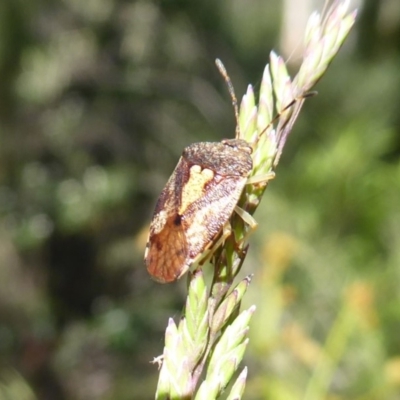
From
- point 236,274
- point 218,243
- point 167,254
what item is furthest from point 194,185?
point 236,274

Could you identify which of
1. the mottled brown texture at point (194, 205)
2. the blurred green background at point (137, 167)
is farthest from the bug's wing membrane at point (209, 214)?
the blurred green background at point (137, 167)

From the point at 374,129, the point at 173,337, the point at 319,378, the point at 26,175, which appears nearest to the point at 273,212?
the point at 374,129

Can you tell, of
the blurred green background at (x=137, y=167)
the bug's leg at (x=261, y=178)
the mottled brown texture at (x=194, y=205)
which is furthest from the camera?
the blurred green background at (x=137, y=167)

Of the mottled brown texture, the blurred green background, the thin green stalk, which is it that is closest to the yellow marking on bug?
the mottled brown texture

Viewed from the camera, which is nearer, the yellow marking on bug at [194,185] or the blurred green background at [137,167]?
the yellow marking on bug at [194,185]

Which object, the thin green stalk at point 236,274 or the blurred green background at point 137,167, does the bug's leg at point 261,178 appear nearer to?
the thin green stalk at point 236,274

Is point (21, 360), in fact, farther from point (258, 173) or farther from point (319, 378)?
point (258, 173)
